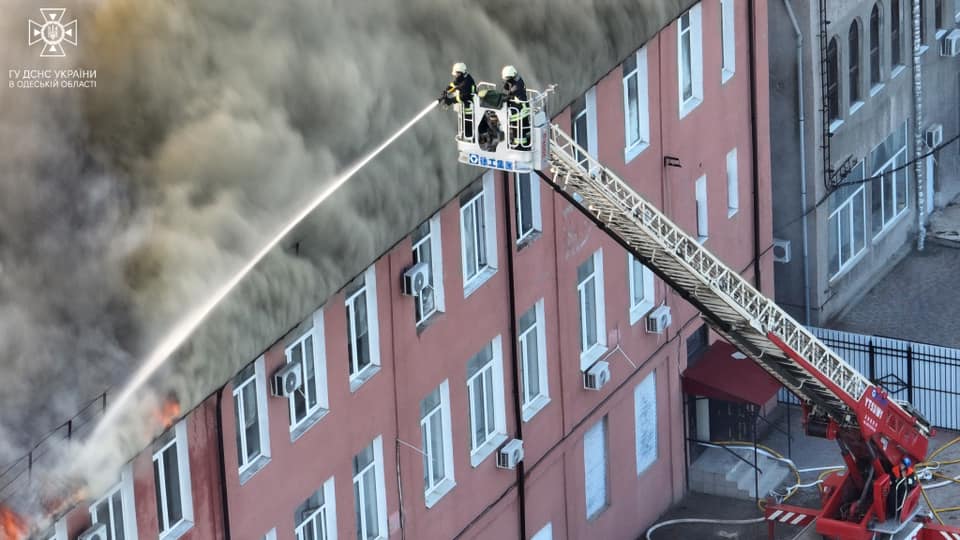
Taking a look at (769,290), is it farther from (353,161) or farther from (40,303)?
(40,303)

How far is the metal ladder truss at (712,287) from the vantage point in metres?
32.9

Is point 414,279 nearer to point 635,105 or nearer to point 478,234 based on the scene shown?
point 478,234

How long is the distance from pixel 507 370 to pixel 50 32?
1335 cm

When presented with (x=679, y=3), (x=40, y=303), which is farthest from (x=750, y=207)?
(x=40, y=303)

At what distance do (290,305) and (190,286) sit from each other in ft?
7.31

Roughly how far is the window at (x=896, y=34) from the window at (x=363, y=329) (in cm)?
2393

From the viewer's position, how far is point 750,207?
48.6 m

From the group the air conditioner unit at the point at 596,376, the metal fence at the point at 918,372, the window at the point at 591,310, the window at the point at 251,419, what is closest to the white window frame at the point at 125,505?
the window at the point at 251,419

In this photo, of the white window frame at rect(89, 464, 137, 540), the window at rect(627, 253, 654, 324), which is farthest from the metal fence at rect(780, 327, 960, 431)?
the white window frame at rect(89, 464, 137, 540)

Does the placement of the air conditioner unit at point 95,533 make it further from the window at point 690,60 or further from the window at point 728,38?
the window at point 728,38

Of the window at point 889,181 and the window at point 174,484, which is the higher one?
the window at point 889,181

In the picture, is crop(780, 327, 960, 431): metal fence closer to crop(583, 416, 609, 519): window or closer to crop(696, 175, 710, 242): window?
crop(696, 175, 710, 242): window

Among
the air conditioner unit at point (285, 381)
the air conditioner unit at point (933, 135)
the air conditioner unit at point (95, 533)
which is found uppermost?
the air conditioner unit at point (933, 135)

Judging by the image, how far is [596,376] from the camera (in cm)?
4191
